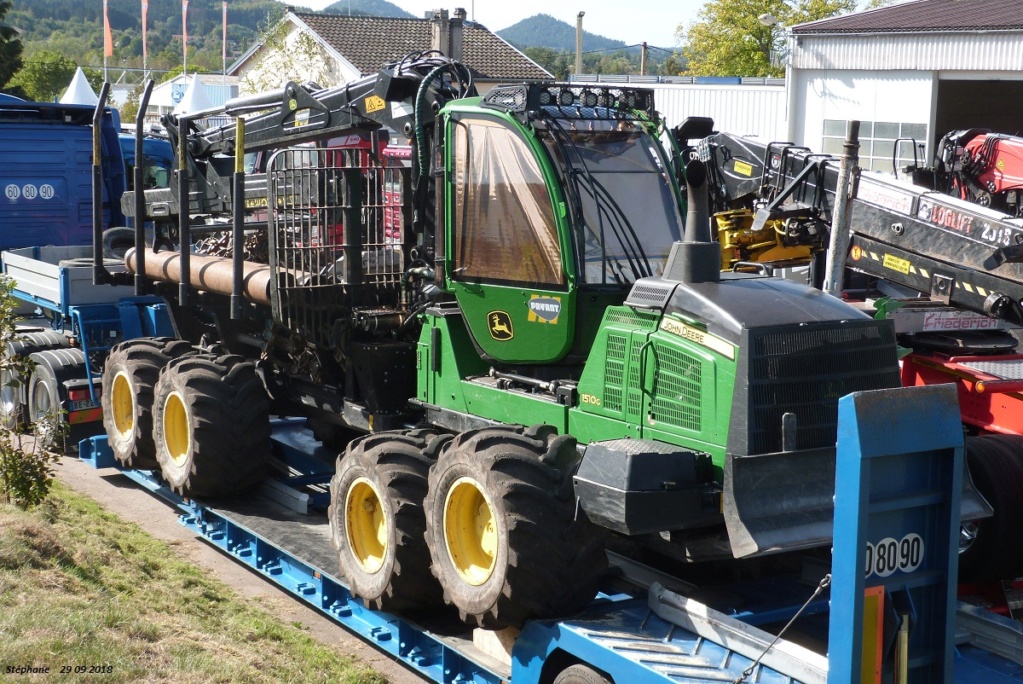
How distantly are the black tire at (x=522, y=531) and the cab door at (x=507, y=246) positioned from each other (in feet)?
2.61

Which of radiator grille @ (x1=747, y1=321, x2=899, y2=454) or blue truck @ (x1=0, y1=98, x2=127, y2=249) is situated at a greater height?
blue truck @ (x1=0, y1=98, x2=127, y2=249)

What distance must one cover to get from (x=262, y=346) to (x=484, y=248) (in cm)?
306

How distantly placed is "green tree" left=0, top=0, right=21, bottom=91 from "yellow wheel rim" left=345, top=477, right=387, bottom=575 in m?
37.4

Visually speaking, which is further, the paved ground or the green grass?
the paved ground

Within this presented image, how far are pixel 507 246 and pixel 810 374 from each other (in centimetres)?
207

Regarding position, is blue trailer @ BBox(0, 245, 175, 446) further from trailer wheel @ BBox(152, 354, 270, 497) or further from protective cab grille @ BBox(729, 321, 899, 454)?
protective cab grille @ BBox(729, 321, 899, 454)

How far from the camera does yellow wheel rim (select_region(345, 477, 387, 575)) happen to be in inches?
285

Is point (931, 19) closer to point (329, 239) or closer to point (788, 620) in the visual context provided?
point (329, 239)

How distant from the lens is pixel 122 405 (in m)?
10.2

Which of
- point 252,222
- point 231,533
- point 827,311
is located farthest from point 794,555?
point 252,222

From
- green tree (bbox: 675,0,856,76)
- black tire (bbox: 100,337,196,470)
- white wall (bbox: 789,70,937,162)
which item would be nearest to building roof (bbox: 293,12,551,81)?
green tree (bbox: 675,0,856,76)

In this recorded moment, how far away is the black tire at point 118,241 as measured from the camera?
41.1 ft

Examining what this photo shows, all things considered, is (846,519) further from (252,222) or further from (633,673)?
(252,222)

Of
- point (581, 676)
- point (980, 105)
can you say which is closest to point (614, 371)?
point (581, 676)
